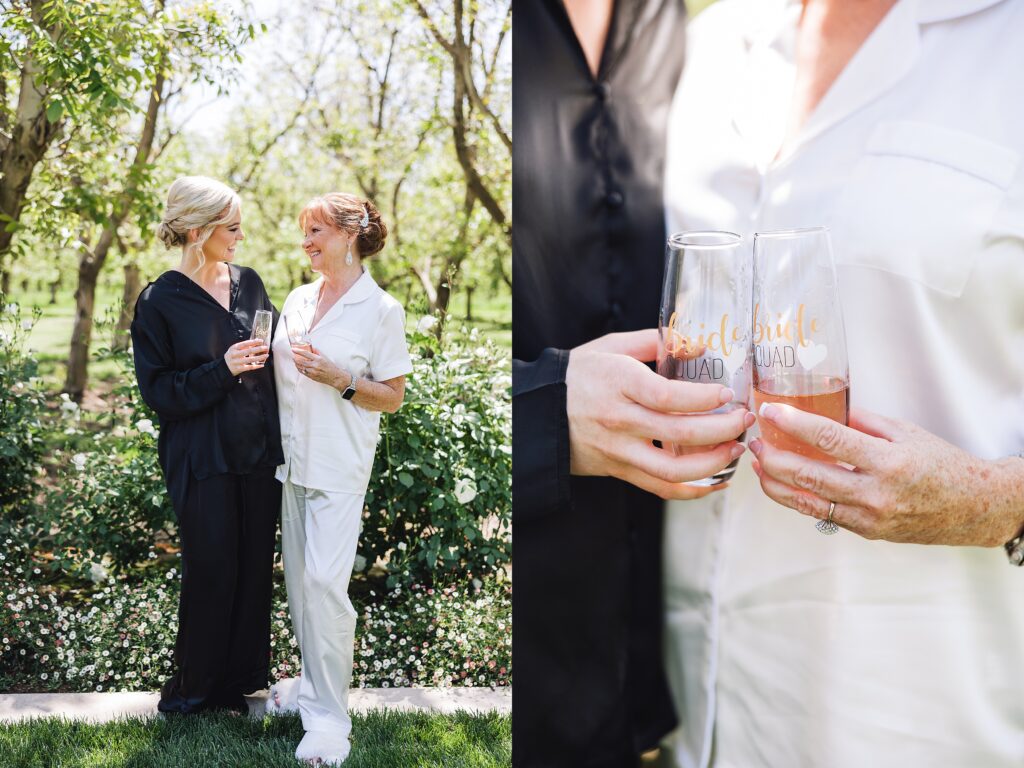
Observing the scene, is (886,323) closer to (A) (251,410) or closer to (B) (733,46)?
(B) (733,46)

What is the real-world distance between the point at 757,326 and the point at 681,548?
306 millimetres

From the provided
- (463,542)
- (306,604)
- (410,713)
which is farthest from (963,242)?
(463,542)

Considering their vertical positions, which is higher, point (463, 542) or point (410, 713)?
point (463, 542)

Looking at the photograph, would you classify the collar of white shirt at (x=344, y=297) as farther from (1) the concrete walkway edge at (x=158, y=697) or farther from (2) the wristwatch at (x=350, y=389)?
(1) the concrete walkway edge at (x=158, y=697)

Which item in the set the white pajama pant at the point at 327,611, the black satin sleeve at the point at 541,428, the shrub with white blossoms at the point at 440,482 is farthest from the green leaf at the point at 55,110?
the black satin sleeve at the point at 541,428

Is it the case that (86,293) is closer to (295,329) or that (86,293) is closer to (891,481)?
(295,329)

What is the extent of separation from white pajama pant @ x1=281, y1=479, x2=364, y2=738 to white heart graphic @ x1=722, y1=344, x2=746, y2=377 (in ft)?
6.45

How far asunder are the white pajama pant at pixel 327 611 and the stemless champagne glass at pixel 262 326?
0.47 metres

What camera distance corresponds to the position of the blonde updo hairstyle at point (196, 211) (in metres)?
2.80

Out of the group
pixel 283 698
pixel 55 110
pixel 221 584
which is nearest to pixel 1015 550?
pixel 221 584

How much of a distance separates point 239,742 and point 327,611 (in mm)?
468

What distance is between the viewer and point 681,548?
111 centimetres

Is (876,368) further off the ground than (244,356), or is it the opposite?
(876,368)

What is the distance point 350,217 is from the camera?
2812 millimetres
